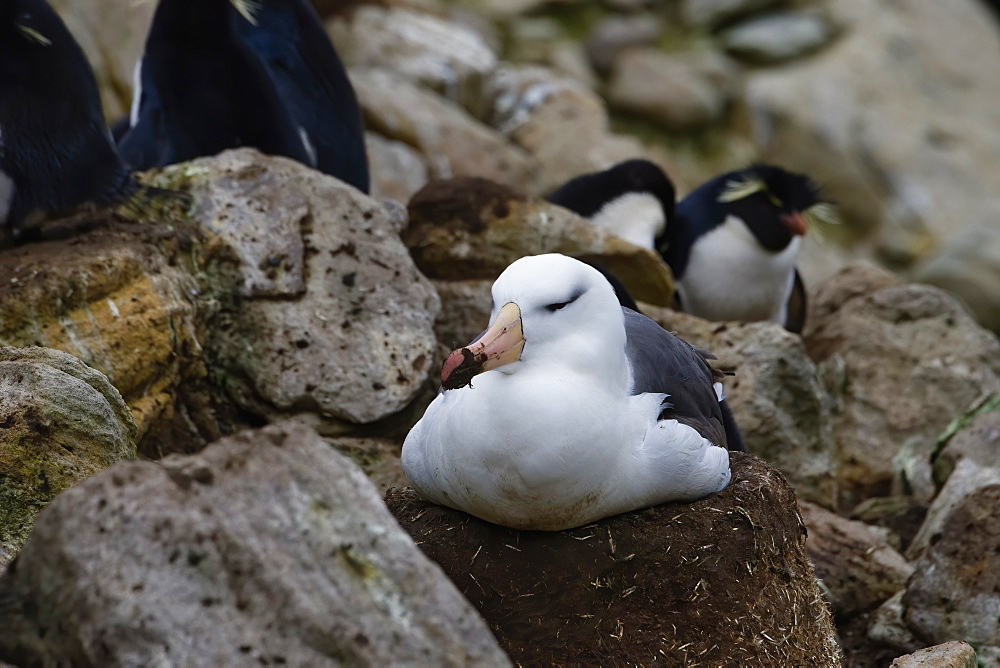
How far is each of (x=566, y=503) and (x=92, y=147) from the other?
2903 mm

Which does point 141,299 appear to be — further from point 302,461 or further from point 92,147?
point 302,461

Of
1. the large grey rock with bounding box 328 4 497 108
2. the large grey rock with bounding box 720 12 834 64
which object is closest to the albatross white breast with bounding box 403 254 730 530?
the large grey rock with bounding box 328 4 497 108

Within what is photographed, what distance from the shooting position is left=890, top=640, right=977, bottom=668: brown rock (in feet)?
14.5

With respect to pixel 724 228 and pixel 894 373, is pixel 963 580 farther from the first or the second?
pixel 724 228

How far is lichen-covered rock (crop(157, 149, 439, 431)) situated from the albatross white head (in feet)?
5.58

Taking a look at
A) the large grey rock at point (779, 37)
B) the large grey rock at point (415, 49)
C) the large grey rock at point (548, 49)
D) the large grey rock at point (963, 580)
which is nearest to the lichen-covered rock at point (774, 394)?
the large grey rock at point (963, 580)

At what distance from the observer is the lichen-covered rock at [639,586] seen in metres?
4.09

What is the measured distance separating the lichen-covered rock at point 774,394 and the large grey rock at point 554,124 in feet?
19.5

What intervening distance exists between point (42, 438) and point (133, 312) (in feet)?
3.68

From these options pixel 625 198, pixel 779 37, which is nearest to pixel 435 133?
pixel 625 198

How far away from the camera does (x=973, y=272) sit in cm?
1336

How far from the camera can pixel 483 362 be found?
382 cm

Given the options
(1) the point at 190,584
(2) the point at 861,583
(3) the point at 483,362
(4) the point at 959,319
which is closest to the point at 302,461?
(1) the point at 190,584

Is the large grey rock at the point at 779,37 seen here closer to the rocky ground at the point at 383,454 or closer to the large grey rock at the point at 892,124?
the large grey rock at the point at 892,124
